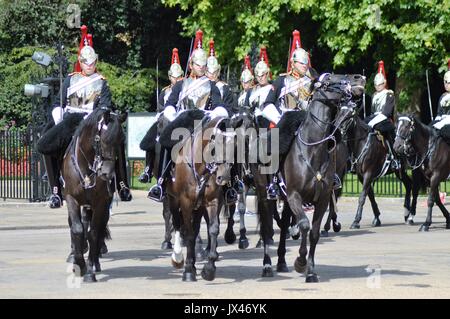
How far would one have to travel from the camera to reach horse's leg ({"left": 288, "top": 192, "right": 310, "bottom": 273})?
1533cm

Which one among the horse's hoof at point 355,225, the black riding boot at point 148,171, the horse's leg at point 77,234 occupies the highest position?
the black riding boot at point 148,171

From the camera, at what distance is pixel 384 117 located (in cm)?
2630

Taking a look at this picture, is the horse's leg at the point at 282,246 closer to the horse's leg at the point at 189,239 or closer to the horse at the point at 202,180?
the horse at the point at 202,180

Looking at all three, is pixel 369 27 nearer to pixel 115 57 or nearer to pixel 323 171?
pixel 115 57

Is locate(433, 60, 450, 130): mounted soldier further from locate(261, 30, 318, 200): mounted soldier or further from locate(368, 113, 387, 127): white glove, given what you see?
locate(261, 30, 318, 200): mounted soldier

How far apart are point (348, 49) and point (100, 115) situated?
2605 centimetres

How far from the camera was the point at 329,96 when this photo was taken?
608 inches

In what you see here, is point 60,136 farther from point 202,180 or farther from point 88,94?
point 202,180

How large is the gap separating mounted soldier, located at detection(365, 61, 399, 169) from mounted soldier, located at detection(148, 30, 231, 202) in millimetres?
9358

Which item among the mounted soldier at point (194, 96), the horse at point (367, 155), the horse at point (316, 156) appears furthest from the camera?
the horse at point (367, 155)

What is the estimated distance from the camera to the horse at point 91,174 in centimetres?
→ 1548

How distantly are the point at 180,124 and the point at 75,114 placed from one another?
56.3 inches

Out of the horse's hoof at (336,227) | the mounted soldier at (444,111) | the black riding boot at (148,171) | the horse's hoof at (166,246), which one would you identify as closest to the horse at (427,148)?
the mounted soldier at (444,111)

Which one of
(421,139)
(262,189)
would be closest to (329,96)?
(262,189)
